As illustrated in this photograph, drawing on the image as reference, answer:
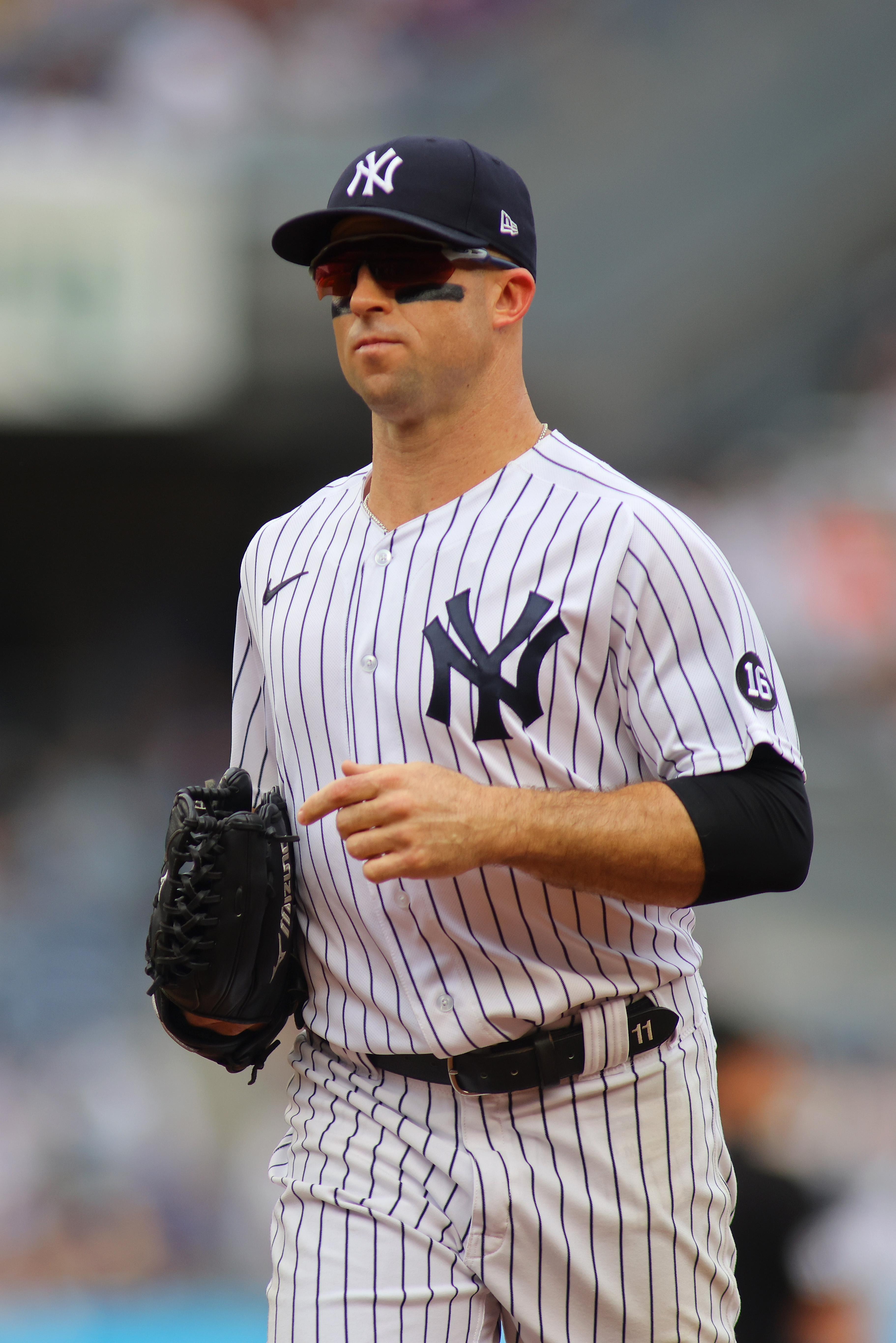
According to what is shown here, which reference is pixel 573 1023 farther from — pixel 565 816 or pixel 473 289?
pixel 473 289

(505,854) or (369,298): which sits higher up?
(369,298)

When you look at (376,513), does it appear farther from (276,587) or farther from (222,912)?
(222,912)

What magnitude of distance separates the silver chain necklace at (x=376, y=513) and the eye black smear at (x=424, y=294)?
0.82 ft

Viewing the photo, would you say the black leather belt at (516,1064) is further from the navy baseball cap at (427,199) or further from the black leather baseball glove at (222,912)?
the navy baseball cap at (427,199)

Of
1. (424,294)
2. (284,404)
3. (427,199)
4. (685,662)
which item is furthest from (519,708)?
(284,404)

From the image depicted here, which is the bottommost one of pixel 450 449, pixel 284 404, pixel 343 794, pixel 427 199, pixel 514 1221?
pixel 514 1221

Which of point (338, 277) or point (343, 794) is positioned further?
point (338, 277)

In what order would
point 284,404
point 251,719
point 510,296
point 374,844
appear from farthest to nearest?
point 284,404
point 251,719
point 510,296
point 374,844

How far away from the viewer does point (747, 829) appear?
1.73 meters

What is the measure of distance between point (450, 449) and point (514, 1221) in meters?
1.06

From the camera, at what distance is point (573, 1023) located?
1.83 m

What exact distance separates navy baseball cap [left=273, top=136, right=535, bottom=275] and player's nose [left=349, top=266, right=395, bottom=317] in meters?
0.09

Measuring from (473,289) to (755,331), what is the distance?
75.2 inches

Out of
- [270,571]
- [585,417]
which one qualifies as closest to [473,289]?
[270,571]
